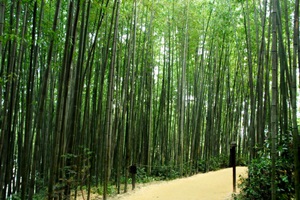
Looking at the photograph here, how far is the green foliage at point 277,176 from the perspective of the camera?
3.75 meters

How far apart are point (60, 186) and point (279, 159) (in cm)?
293

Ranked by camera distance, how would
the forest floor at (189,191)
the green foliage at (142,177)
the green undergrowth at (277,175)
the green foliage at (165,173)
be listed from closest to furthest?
1. the green undergrowth at (277,175)
2. the forest floor at (189,191)
3. the green foliage at (142,177)
4. the green foliage at (165,173)

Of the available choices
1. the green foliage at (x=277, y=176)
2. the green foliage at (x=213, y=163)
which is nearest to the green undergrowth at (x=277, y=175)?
the green foliage at (x=277, y=176)

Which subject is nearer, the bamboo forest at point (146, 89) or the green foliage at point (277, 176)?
the green foliage at point (277, 176)

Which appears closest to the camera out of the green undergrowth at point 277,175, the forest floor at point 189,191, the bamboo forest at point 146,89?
the green undergrowth at point 277,175

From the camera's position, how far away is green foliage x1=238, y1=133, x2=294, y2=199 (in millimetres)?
3750

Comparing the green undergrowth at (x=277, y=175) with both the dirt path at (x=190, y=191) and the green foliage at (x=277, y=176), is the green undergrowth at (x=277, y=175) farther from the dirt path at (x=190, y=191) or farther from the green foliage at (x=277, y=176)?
the dirt path at (x=190, y=191)

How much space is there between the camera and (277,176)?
12.7 ft

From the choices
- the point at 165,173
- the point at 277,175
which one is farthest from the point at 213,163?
the point at 277,175

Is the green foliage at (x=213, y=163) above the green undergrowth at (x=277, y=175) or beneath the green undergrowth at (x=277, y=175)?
beneath

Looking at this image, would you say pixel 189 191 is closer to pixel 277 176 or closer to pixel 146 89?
pixel 277 176

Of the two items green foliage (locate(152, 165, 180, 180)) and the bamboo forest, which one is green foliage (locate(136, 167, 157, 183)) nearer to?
the bamboo forest

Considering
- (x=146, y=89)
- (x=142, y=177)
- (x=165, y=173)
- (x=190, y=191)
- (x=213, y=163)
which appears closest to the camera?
(x=190, y=191)

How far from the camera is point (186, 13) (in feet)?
27.9
